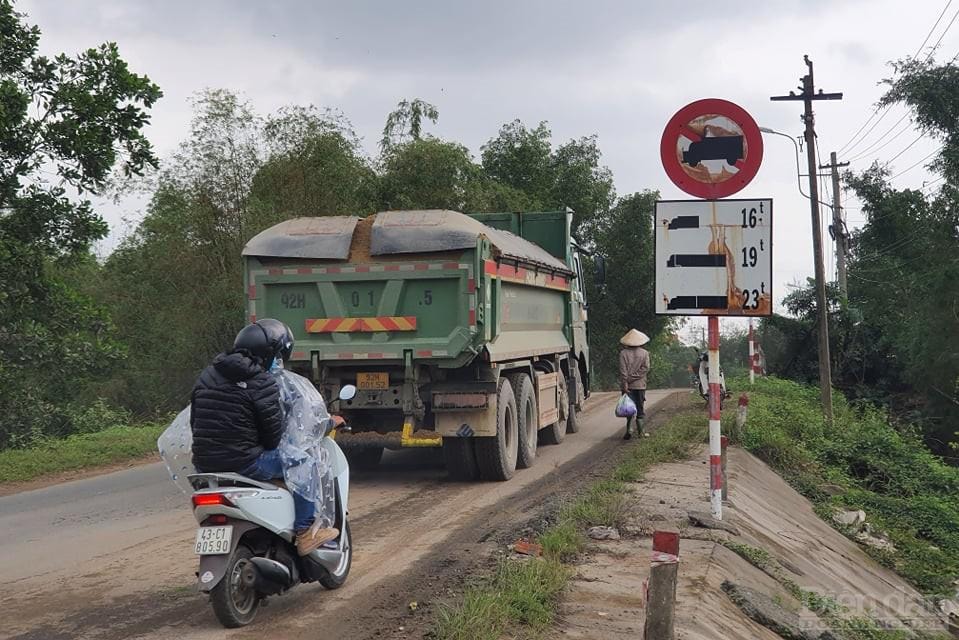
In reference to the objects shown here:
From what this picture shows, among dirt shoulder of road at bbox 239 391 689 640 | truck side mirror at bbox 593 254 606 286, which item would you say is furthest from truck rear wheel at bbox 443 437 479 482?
truck side mirror at bbox 593 254 606 286

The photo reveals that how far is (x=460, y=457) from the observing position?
33.8ft

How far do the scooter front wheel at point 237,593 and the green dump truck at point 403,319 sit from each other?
459 cm

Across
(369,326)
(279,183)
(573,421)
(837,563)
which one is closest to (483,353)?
(369,326)

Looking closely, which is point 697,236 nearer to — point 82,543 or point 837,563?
point 837,563

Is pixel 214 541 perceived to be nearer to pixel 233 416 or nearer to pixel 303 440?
pixel 233 416

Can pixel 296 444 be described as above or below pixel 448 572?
above

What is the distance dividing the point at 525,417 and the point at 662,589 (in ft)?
23.8

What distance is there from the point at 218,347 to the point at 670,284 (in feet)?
56.7

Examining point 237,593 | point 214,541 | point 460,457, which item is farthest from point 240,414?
point 460,457

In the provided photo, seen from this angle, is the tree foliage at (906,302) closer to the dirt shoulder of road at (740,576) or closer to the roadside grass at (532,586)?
the dirt shoulder of road at (740,576)

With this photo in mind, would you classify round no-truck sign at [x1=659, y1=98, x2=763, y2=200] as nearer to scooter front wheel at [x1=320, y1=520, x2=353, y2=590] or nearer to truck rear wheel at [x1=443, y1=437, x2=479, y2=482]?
scooter front wheel at [x1=320, y1=520, x2=353, y2=590]

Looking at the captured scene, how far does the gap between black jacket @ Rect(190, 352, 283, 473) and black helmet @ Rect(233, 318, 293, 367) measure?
0.23 feet

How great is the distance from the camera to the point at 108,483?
35.7ft

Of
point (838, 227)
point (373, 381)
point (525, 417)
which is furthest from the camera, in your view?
point (838, 227)
